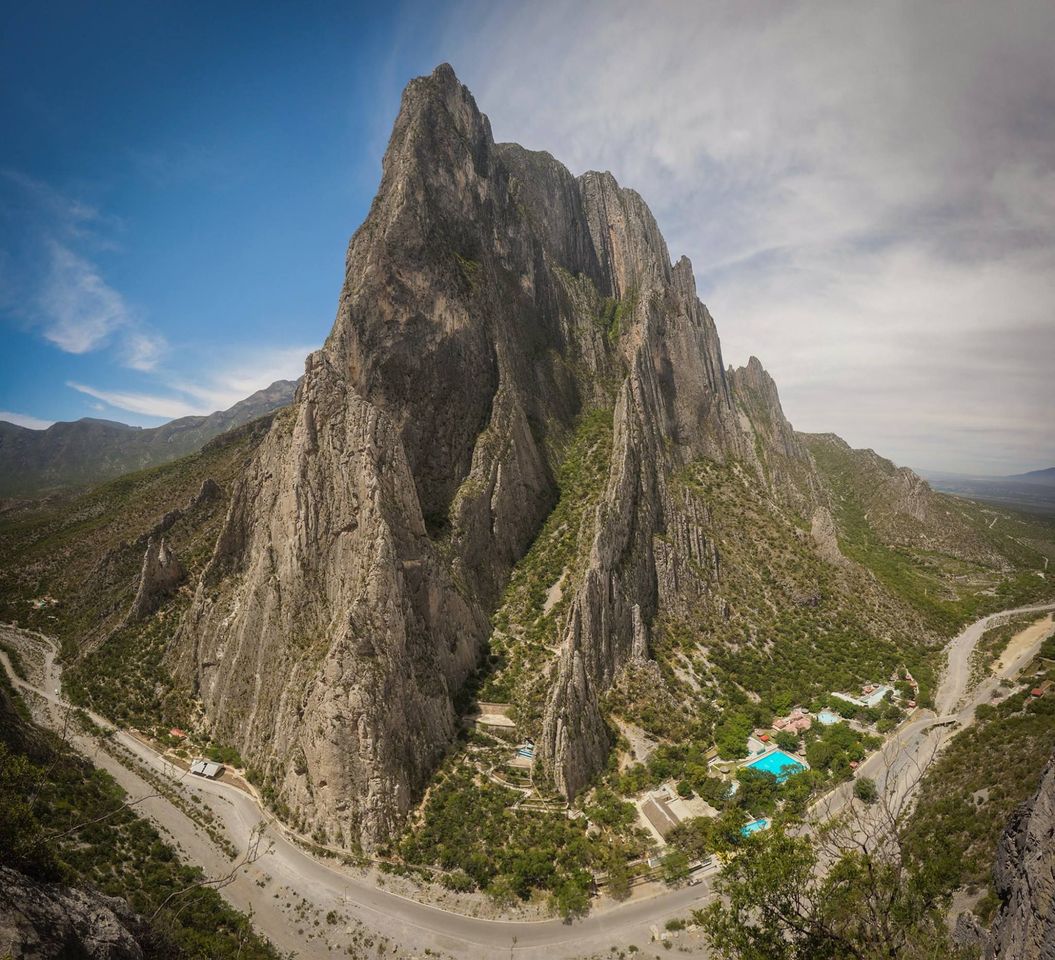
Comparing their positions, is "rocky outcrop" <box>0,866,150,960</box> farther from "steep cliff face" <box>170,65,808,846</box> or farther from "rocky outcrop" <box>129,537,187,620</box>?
"rocky outcrop" <box>129,537,187,620</box>

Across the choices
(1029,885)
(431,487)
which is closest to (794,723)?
(1029,885)

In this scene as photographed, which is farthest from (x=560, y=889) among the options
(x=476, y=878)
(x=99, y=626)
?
(x=99, y=626)

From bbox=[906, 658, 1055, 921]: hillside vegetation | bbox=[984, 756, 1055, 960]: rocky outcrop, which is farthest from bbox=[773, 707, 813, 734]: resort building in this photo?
bbox=[984, 756, 1055, 960]: rocky outcrop

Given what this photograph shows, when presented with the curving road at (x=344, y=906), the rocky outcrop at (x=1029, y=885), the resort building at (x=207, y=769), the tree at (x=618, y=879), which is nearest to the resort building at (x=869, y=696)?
the curving road at (x=344, y=906)

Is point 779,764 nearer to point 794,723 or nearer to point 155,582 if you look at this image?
point 794,723

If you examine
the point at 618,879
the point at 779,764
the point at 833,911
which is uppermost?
the point at 833,911

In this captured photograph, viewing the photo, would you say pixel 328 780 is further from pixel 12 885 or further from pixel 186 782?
pixel 12 885

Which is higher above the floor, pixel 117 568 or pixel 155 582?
pixel 117 568
